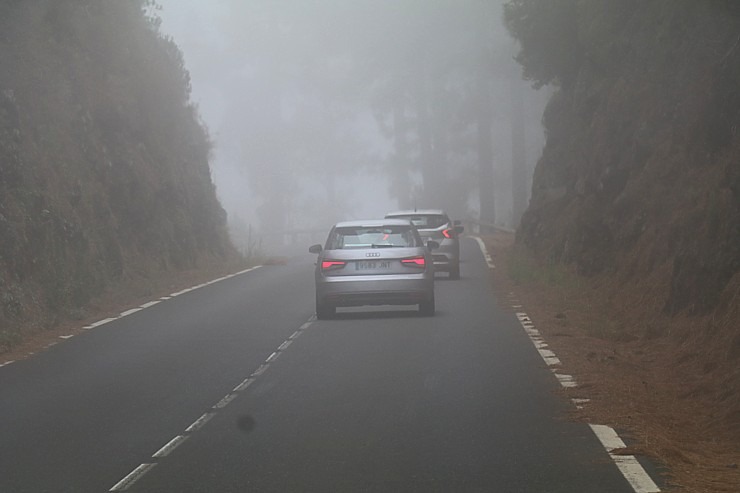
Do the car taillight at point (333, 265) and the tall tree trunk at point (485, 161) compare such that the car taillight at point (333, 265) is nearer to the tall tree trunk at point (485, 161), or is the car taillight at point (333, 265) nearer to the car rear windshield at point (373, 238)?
the car rear windshield at point (373, 238)

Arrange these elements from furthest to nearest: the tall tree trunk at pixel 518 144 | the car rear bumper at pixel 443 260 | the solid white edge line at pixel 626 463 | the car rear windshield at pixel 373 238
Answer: the tall tree trunk at pixel 518 144 → the car rear bumper at pixel 443 260 → the car rear windshield at pixel 373 238 → the solid white edge line at pixel 626 463

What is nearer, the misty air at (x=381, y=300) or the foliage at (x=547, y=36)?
the misty air at (x=381, y=300)

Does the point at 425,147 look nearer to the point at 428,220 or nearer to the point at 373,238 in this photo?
the point at 428,220

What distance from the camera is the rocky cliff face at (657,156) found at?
19.3m

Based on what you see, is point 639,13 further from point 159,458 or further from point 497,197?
point 497,197

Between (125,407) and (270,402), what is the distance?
4.64ft

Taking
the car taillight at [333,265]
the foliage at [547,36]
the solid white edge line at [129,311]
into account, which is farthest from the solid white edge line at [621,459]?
the foliage at [547,36]

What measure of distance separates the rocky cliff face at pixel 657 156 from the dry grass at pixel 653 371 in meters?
0.50

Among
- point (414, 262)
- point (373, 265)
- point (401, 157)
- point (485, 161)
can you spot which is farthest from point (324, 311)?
point (401, 157)

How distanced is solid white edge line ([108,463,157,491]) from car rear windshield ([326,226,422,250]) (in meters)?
Result: 13.2

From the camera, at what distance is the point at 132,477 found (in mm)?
9602

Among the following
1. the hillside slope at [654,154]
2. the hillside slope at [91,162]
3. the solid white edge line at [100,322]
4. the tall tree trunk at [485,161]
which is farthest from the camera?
the tall tree trunk at [485,161]

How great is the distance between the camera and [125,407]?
1314 centimetres

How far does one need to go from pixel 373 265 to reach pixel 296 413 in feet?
33.7
